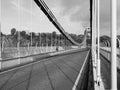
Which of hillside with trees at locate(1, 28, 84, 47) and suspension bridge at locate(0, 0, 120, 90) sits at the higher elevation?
hillside with trees at locate(1, 28, 84, 47)

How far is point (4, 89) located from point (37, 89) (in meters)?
1.10

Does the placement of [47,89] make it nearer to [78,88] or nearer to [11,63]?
[78,88]

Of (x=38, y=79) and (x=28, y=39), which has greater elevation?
(x=28, y=39)

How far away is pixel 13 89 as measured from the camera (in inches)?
247

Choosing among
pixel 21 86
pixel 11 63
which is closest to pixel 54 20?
pixel 11 63

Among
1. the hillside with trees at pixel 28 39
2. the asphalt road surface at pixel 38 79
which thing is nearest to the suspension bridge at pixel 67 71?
the asphalt road surface at pixel 38 79

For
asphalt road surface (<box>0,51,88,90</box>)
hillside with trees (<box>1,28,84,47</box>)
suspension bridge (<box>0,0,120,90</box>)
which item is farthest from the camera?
hillside with trees (<box>1,28,84,47</box>)

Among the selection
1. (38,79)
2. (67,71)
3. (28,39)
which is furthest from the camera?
(28,39)

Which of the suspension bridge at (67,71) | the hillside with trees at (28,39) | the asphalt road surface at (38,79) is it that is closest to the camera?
the suspension bridge at (67,71)

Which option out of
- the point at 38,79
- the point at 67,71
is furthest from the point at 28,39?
the point at 38,79

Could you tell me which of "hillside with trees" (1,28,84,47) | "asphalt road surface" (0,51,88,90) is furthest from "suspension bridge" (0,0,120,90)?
"hillside with trees" (1,28,84,47)

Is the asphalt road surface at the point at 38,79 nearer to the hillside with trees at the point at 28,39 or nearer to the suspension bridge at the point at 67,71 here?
the suspension bridge at the point at 67,71

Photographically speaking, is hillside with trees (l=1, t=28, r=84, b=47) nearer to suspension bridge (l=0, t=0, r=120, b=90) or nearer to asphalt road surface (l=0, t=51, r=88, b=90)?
suspension bridge (l=0, t=0, r=120, b=90)

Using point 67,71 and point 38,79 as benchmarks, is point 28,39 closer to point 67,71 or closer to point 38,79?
point 67,71
